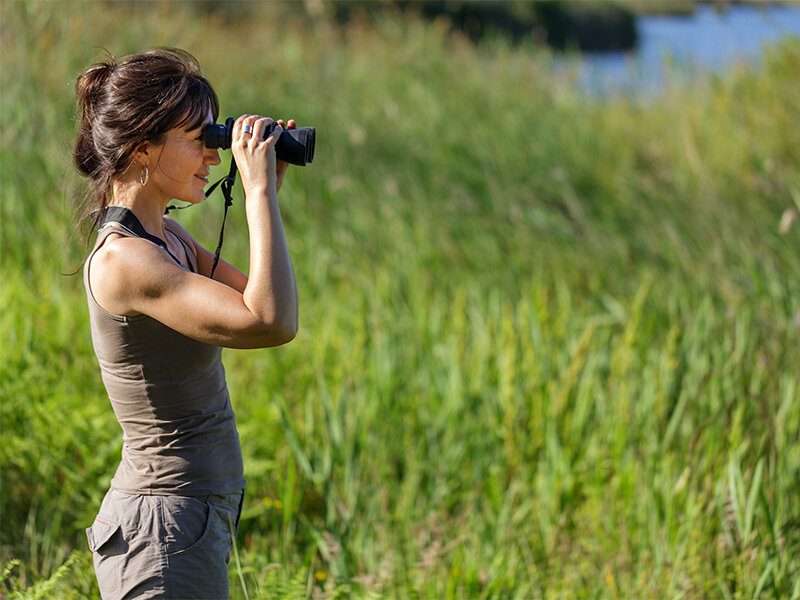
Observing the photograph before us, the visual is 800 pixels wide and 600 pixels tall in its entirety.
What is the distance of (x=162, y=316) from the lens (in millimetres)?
1331

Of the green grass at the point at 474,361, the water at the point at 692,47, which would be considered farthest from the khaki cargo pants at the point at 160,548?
the water at the point at 692,47

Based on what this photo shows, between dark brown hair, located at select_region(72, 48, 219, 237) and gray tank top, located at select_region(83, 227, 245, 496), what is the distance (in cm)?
16

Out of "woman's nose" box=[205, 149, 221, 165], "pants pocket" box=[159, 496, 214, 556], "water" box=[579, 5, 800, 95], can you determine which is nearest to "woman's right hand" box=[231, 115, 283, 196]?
"woman's nose" box=[205, 149, 221, 165]

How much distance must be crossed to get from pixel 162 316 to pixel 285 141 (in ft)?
1.26

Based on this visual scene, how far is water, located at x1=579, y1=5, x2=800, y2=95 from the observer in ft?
15.8

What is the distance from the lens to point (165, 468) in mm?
1462

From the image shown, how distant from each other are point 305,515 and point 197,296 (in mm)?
1485

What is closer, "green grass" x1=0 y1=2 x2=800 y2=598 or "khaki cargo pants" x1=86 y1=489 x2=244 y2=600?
"khaki cargo pants" x1=86 y1=489 x2=244 y2=600

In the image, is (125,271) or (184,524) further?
(184,524)

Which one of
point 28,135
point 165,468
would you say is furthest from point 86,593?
point 28,135

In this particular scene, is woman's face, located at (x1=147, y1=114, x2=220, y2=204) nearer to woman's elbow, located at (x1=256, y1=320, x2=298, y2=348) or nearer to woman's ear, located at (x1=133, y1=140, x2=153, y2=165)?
woman's ear, located at (x1=133, y1=140, x2=153, y2=165)

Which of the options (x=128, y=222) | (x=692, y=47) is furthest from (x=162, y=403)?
(x=692, y=47)

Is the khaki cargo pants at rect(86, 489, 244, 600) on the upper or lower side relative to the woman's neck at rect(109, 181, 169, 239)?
lower

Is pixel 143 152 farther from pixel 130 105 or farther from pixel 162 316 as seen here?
pixel 162 316
